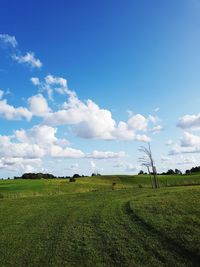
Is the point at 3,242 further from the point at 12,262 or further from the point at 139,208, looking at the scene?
the point at 139,208

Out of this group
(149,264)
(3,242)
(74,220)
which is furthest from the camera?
(74,220)

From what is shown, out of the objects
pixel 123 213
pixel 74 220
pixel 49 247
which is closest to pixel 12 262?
pixel 49 247

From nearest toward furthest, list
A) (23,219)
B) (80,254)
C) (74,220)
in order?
(80,254) → (74,220) → (23,219)

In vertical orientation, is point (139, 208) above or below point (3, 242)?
above

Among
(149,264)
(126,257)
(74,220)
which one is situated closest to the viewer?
(149,264)

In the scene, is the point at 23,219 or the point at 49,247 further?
the point at 23,219

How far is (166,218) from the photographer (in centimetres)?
1905

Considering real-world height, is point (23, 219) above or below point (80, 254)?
above

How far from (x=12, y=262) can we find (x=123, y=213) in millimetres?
10819

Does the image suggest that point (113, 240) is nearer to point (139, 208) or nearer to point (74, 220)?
point (74, 220)

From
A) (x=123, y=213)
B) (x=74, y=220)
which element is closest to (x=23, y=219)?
Result: (x=74, y=220)

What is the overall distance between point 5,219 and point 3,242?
27.3ft

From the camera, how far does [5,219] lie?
2497 centimetres

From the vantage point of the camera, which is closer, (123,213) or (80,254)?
(80,254)
